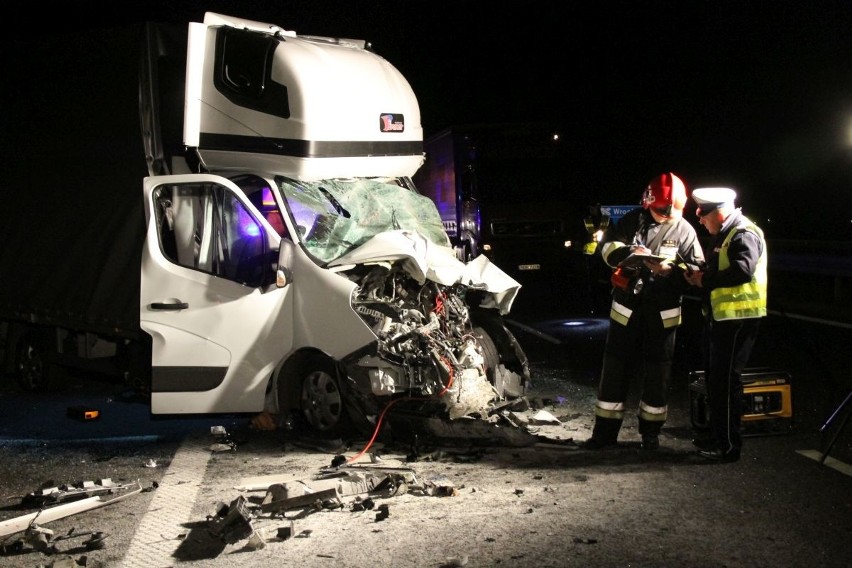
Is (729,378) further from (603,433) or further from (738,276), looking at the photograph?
(603,433)

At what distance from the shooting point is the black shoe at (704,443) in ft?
22.2

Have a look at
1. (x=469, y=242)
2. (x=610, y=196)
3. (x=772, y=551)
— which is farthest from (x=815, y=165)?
(x=772, y=551)

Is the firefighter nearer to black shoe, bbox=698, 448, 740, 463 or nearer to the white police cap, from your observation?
the white police cap

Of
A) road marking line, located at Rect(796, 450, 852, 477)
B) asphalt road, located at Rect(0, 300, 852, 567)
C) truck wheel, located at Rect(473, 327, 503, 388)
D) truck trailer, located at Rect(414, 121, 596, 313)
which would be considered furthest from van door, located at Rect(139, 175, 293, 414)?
truck trailer, located at Rect(414, 121, 596, 313)

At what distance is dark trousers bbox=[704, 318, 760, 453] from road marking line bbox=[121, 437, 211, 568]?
3.42 m

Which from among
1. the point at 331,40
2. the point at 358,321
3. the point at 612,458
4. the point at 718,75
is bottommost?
the point at 612,458

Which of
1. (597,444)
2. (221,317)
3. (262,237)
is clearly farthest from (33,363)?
(597,444)

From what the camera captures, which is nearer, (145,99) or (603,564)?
(603,564)

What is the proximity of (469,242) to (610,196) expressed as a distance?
20.6m

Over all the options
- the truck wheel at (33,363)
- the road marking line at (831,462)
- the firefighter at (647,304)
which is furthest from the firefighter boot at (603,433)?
the truck wheel at (33,363)

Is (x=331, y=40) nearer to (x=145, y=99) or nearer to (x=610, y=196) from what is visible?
(x=145, y=99)

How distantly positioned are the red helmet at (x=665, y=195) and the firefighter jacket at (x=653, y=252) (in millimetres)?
112

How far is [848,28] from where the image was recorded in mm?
33844

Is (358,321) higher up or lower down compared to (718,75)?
lower down
